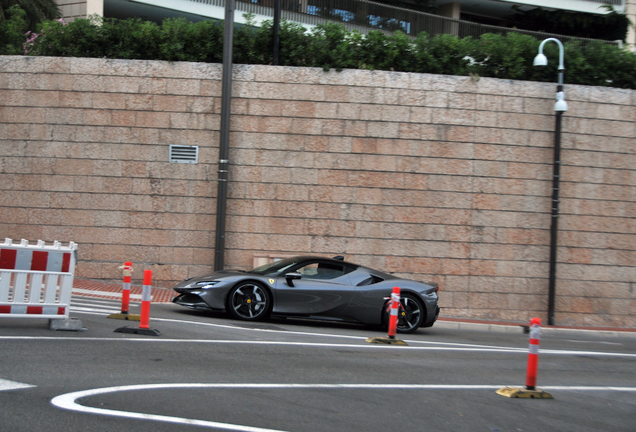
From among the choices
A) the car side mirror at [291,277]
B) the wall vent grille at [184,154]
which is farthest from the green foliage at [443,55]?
the car side mirror at [291,277]

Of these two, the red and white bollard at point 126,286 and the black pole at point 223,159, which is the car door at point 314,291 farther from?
the black pole at point 223,159

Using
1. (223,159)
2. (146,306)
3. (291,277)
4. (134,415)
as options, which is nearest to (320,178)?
(223,159)

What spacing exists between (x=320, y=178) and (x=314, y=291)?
4.47 m

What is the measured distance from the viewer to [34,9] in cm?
1923

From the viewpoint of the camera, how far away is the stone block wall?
46.0 feet

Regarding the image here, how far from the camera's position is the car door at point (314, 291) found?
33.1ft

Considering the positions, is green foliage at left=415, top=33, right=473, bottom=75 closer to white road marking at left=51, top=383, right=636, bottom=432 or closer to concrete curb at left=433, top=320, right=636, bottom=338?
concrete curb at left=433, top=320, right=636, bottom=338

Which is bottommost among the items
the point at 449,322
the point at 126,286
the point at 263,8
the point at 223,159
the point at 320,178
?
the point at 449,322

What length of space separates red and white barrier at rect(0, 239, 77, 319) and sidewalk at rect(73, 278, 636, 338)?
4.34 meters

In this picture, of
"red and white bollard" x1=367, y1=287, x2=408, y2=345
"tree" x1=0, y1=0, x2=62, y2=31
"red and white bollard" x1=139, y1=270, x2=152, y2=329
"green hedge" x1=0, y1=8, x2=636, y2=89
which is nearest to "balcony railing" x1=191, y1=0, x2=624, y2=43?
"green hedge" x1=0, y1=8, x2=636, y2=89

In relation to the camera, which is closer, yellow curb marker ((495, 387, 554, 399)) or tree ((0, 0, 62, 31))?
yellow curb marker ((495, 387, 554, 399))

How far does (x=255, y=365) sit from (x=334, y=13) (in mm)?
14619

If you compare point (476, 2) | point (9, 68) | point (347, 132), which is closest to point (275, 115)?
point (347, 132)

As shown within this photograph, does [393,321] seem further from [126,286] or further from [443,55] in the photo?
[443,55]
